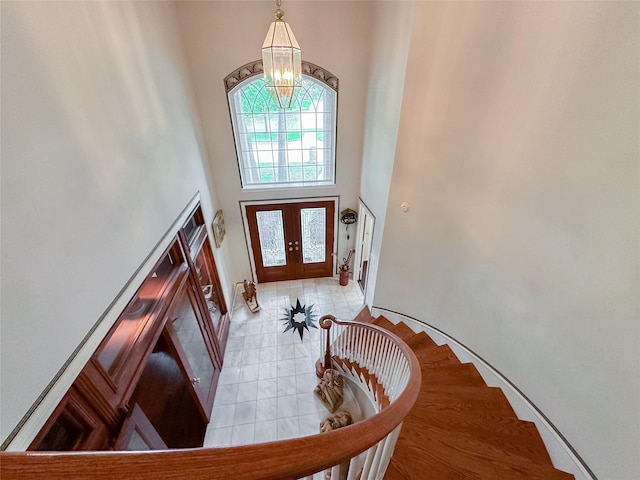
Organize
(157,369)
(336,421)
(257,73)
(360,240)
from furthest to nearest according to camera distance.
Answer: (360,240), (257,73), (336,421), (157,369)

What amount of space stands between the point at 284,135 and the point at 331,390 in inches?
155

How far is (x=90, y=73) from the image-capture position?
5.61ft

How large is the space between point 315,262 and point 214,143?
9.88ft

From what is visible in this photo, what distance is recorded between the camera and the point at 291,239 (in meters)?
5.45

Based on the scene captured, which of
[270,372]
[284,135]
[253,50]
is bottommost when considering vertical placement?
→ [270,372]

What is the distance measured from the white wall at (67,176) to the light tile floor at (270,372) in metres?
2.53

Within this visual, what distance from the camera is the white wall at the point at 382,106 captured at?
292 cm

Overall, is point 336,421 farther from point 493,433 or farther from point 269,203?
point 269,203

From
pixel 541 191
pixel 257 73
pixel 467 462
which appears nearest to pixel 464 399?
pixel 467 462

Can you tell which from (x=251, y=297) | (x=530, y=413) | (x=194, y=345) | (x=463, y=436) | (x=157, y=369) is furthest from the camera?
(x=251, y=297)

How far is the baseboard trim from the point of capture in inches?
70.8

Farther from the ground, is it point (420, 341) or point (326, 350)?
point (420, 341)

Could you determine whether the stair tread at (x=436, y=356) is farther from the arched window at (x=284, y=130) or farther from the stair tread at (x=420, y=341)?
the arched window at (x=284, y=130)

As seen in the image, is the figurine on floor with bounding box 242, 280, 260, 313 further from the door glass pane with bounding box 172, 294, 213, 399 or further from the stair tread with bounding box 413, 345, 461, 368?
the stair tread with bounding box 413, 345, 461, 368
